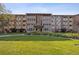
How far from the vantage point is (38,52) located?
11.7 meters

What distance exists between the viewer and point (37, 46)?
11734 millimetres

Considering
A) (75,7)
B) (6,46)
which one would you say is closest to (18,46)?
(6,46)

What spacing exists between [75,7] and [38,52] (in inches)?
30.0

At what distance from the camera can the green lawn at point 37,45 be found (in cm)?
1171

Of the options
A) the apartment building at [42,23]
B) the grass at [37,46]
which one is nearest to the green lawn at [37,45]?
the grass at [37,46]

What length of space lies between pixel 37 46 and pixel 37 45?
0.01m

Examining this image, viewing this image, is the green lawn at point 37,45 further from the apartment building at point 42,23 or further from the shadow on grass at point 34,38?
the apartment building at point 42,23

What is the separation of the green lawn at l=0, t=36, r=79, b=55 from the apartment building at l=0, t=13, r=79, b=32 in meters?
0.12

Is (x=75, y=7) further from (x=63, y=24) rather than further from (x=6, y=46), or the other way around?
(x=6, y=46)

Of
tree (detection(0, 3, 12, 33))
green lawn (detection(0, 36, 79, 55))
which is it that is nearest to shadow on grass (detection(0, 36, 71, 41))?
green lawn (detection(0, 36, 79, 55))

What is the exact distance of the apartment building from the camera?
464 inches

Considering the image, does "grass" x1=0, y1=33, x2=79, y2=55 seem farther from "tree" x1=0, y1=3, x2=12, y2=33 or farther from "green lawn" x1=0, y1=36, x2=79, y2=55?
"tree" x1=0, y1=3, x2=12, y2=33
